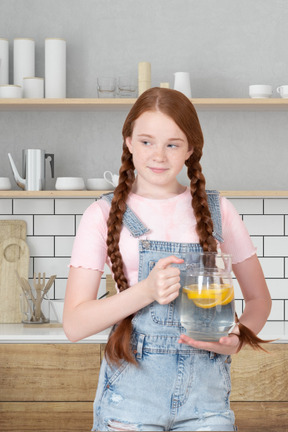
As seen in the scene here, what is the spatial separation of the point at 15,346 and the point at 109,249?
5.14 feet

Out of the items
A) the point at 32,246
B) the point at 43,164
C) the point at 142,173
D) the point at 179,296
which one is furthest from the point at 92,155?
the point at 179,296

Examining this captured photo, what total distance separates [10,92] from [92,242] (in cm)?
191

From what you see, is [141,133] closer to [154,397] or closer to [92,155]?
[154,397]

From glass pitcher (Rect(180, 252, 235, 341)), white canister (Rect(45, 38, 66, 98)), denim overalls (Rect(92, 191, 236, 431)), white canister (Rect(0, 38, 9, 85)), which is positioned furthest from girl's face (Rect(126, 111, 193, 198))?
white canister (Rect(0, 38, 9, 85))

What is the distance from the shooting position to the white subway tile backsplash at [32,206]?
11.6ft

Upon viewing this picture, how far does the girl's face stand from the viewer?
1495 millimetres

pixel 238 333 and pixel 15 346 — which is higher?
pixel 238 333

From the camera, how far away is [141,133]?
152 centimetres

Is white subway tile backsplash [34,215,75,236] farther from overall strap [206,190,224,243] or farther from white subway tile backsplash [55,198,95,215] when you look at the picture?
overall strap [206,190,224,243]

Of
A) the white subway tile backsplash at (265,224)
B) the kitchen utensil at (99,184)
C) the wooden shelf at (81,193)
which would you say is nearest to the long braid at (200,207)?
the wooden shelf at (81,193)

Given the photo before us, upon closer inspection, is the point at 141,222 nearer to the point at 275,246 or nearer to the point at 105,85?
the point at 105,85

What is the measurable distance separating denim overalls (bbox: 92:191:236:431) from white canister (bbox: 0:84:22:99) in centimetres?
190

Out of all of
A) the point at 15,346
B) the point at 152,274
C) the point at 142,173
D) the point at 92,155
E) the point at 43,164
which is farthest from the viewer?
the point at 92,155

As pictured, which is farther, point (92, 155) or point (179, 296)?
point (92, 155)
